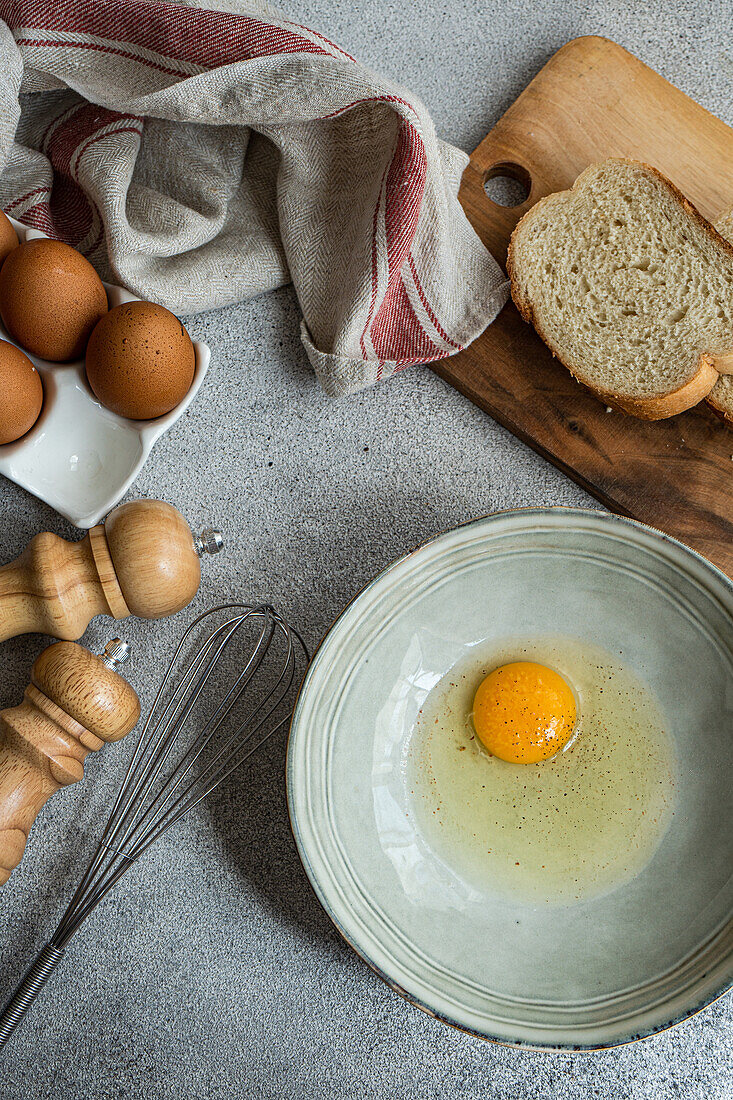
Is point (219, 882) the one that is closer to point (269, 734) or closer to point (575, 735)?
point (269, 734)

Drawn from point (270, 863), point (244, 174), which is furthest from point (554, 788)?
point (244, 174)

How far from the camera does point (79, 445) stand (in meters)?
0.65

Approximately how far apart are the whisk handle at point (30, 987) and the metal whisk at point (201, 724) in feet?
0.12

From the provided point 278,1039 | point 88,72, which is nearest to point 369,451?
point 88,72

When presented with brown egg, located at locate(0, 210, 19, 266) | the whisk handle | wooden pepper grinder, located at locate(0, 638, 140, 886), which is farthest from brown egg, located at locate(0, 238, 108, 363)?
the whisk handle

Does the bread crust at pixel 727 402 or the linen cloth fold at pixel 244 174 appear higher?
the bread crust at pixel 727 402

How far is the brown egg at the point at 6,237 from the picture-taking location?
0.61 meters

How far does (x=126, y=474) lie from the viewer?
0.65 metres

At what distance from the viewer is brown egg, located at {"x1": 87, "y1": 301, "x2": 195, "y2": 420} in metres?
0.58

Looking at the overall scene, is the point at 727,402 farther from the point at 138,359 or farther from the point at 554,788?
the point at 138,359

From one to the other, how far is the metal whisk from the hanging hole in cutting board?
45 cm

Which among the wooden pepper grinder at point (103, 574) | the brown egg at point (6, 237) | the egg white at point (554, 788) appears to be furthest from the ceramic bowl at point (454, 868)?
the brown egg at point (6, 237)

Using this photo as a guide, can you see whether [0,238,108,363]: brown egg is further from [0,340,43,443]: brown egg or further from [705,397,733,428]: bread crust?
[705,397,733,428]: bread crust

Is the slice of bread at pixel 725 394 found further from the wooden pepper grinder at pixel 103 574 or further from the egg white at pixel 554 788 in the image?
the wooden pepper grinder at pixel 103 574
